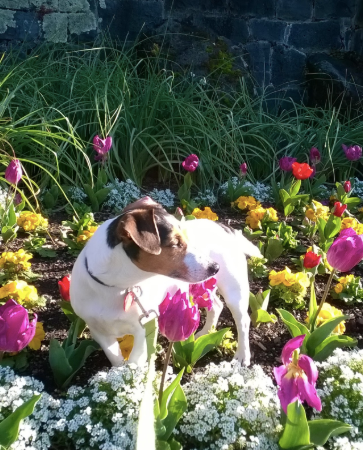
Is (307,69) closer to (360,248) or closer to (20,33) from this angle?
(20,33)

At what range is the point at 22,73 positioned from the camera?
4.90 metres

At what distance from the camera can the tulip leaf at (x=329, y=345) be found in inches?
Answer: 87.5

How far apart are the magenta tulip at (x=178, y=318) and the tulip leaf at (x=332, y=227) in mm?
2098

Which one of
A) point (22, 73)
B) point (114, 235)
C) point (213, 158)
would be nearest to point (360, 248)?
point (114, 235)

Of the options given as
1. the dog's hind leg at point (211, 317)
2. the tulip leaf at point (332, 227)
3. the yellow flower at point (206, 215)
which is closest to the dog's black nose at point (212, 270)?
the dog's hind leg at point (211, 317)

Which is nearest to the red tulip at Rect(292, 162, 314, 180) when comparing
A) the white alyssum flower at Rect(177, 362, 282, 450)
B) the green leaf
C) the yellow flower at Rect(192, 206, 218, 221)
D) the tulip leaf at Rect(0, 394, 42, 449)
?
the yellow flower at Rect(192, 206, 218, 221)

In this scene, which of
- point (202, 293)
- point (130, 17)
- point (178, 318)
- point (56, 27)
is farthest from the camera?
point (130, 17)

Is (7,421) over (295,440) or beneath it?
over

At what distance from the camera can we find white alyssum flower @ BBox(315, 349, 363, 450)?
1812 millimetres

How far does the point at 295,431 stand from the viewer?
5.30 feet

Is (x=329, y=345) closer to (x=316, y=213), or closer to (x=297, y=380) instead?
(x=297, y=380)

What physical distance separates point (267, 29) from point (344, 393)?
607 cm

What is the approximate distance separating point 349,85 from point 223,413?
5822 mm

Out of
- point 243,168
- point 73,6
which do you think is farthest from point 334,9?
point 243,168
